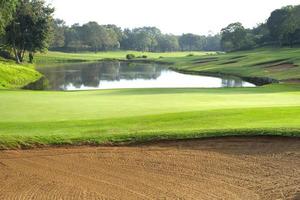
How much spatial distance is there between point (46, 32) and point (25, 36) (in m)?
4.40

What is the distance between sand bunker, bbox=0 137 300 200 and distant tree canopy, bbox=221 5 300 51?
343ft

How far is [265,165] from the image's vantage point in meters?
12.9

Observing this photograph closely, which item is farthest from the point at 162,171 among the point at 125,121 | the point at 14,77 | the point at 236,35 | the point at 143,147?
the point at 236,35

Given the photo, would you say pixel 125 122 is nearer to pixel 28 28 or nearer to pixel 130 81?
pixel 130 81

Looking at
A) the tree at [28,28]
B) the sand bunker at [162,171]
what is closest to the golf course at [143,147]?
the sand bunker at [162,171]

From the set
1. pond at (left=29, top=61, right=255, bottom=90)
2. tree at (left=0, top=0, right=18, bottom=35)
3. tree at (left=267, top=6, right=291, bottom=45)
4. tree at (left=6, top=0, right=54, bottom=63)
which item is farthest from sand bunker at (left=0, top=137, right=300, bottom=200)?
tree at (left=267, top=6, right=291, bottom=45)

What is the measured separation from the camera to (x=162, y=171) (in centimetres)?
1248

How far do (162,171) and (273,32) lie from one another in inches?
5125

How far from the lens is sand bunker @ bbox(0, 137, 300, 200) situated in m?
10.9

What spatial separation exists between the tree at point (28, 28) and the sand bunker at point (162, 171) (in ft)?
265

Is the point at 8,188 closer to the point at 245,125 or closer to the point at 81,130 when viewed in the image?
the point at 81,130

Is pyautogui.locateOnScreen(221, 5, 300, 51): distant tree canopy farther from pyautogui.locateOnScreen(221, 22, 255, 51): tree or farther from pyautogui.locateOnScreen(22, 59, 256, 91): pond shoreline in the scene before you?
pyautogui.locateOnScreen(22, 59, 256, 91): pond shoreline

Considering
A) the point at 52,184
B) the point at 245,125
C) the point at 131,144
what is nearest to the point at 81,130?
the point at 131,144

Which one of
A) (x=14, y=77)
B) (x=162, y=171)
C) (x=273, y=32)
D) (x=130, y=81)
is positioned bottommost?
(x=130, y=81)
